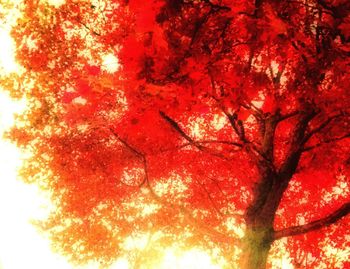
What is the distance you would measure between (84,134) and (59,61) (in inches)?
198

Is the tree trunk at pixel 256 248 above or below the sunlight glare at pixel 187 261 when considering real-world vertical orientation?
below

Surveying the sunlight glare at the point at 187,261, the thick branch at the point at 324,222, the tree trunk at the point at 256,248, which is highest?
the sunlight glare at the point at 187,261

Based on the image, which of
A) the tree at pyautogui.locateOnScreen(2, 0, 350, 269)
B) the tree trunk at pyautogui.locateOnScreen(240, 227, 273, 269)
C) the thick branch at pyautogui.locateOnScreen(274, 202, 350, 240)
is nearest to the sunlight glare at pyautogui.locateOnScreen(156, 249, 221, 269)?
the tree at pyautogui.locateOnScreen(2, 0, 350, 269)

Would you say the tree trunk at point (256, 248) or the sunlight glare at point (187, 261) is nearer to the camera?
the tree trunk at point (256, 248)

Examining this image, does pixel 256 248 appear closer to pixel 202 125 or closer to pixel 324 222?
pixel 324 222

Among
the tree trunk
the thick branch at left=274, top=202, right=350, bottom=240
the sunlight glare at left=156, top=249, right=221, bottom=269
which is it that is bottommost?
the tree trunk

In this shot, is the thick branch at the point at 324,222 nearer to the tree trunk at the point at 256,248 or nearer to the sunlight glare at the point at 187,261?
the tree trunk at the point at 256,248

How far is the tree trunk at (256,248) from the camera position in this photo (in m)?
8.92

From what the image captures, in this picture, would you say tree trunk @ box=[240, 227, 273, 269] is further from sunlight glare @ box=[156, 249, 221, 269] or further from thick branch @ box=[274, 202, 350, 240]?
sunlight glare @ box=[156, 249, 221, 269]

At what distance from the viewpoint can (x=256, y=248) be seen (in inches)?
355

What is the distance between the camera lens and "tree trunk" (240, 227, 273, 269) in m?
8.92

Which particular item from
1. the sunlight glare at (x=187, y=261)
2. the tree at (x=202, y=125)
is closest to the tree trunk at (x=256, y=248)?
the tree at (x=202, y=125)

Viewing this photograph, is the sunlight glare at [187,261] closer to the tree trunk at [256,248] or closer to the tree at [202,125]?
the tree at [202,125]

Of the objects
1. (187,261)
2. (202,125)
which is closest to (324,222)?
(202,125)
